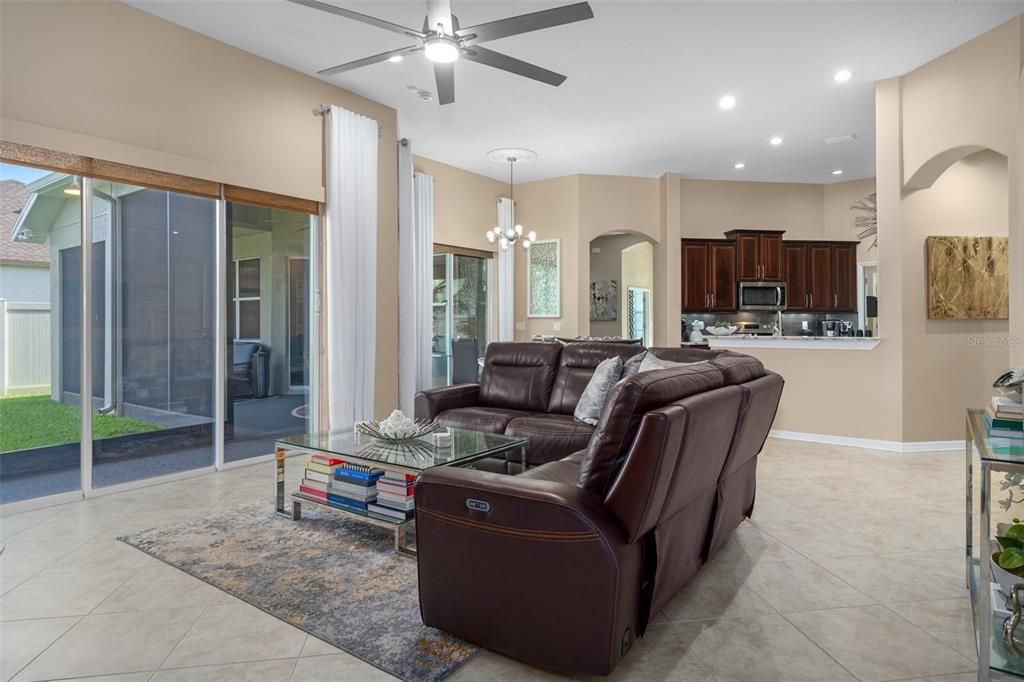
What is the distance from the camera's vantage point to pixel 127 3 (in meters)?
3.81

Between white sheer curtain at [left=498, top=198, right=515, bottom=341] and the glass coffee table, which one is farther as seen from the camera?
white sheer curtain at [left=498, top=198, right=515, bottom=341]

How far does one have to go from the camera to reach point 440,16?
2908 mm

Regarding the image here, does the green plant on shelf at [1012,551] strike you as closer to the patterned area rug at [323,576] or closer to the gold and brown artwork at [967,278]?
the patterned area rug at [323,576]

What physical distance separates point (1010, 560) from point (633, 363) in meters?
2.44

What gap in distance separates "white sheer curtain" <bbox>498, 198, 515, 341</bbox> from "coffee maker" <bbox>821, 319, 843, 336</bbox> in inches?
173

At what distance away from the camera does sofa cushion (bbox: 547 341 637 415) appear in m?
4.43

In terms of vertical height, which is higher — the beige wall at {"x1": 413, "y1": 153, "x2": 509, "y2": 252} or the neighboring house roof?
the beige wall at {"x1": 413, "y1": 153, "x2": 509, "y2": 252}

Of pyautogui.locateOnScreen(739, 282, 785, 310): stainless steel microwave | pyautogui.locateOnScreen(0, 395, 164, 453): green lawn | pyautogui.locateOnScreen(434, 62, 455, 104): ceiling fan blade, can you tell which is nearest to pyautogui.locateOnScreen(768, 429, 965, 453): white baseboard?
pyautogui.locateOnScreen(739, 282, 785, 310): stainless steel microwave

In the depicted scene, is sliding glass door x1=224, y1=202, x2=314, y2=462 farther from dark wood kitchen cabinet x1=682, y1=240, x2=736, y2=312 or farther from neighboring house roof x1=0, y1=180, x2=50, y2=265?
dark wood kitchen cabinet x1=682, y1=240, x2=736, y2=312

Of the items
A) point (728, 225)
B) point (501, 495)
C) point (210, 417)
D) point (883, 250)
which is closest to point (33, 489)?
point (210, 417)

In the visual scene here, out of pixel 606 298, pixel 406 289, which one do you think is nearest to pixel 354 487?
pixel 406 289

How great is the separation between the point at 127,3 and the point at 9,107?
1064 mm

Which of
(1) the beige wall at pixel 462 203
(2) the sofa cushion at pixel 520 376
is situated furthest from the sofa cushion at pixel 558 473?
(1) the beige wall at pixel 462 203

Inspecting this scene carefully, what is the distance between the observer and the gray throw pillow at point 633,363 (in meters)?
4.00
